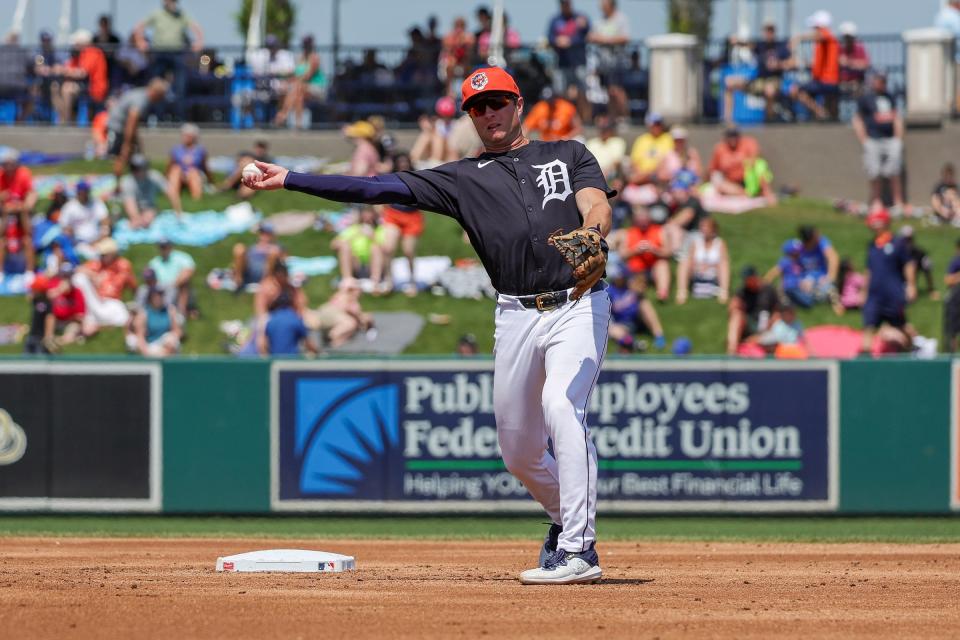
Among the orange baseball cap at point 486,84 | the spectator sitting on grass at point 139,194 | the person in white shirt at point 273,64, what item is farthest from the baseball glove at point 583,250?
the person in white shirt at point 273,64

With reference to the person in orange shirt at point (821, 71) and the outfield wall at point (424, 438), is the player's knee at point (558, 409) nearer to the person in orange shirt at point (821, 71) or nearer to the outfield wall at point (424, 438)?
the outfield wall at point (424, 438)

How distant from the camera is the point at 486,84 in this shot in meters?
6.99

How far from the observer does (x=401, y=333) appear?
18.4m

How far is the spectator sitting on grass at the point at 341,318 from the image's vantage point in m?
17.8

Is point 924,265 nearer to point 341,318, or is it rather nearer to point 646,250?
point 646,250

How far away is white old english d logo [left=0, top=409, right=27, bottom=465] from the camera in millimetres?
13758

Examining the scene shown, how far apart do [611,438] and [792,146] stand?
39.7 feet

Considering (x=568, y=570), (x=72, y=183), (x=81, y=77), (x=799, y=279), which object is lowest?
(x=568, y=570)

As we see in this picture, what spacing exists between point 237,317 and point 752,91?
33.0 ft

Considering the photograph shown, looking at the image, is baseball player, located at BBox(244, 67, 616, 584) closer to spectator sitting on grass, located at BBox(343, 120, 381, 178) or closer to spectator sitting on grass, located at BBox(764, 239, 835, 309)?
spectator sitting on grass, located at BBox(764, 239, 835, 309)

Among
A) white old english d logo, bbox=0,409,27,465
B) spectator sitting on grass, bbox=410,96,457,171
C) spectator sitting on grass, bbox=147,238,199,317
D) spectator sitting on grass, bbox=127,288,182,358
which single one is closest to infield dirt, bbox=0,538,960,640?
white old english d logo, bbox=0,409,27,465

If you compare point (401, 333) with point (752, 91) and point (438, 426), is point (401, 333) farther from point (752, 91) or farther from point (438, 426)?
point (752, 91)

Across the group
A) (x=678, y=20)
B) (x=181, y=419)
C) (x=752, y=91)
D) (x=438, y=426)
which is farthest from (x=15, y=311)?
(x=678, y=20)

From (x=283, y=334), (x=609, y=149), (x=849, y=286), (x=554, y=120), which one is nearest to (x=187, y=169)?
(x=554, y=120)
